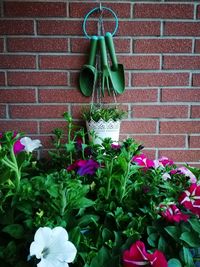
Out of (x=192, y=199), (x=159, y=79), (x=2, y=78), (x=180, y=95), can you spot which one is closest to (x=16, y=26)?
(x=2, y=78)

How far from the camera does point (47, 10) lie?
1.30 m

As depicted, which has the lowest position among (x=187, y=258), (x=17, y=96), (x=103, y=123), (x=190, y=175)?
(x=187, y=258)

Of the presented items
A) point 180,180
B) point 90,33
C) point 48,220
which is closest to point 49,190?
point 48,220

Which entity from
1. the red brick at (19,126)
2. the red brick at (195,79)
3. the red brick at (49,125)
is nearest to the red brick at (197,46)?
the red brick at (195,79)

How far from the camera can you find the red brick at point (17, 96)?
53.8 inches

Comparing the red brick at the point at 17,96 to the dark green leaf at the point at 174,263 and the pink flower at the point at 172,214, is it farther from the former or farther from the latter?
the dark green leaf at the point at 174,263

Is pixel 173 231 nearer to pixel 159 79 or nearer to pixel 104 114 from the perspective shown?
pixel 104 114

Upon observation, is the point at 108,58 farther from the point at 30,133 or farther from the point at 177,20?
the point at 30,133

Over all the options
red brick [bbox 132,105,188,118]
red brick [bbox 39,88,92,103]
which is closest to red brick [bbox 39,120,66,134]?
red brick [bbox 39,88,92,103]

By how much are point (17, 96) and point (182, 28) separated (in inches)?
34.3

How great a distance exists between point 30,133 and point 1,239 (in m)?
0.79

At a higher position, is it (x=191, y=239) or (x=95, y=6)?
(x=95, y=6)

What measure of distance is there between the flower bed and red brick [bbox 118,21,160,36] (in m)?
0.72

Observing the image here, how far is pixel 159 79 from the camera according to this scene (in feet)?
4.56
